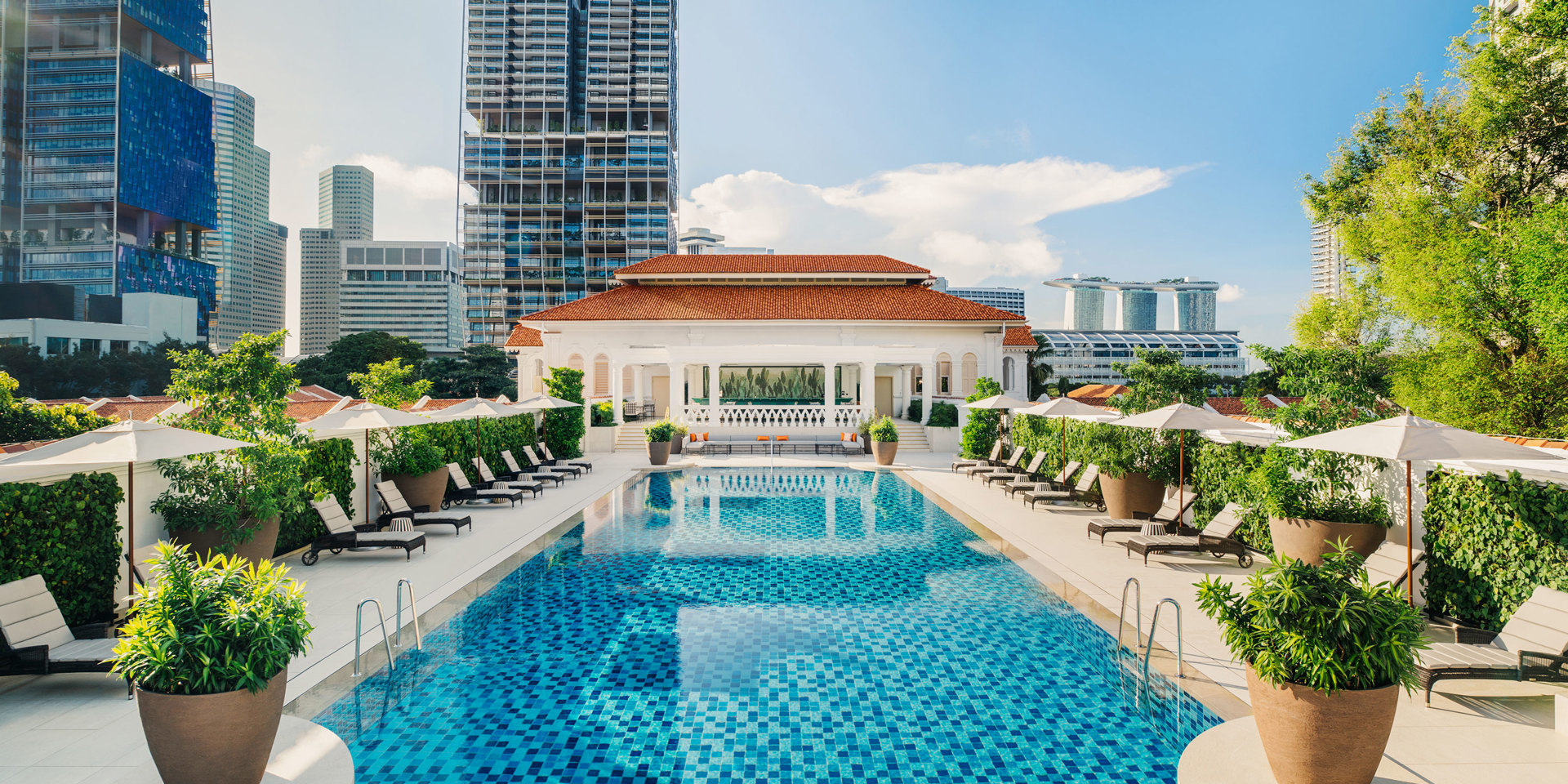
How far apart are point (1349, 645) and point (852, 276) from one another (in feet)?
108

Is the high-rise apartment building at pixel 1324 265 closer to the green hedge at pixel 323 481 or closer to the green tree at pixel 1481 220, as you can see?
the green tree at pixel 1481 220

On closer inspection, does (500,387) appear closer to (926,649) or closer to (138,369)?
(138,369)

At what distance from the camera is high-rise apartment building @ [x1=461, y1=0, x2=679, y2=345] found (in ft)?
325

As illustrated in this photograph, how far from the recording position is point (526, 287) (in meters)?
99.7

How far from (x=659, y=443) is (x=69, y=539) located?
602 inches

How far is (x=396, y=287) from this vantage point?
169m

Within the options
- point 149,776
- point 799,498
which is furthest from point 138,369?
point 149,776

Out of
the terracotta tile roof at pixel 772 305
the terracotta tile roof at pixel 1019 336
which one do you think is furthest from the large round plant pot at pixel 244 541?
the terracotta tile roof at pixel 1019 336

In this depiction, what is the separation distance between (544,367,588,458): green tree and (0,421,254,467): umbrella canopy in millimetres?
13722

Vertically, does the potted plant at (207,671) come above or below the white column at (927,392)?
below

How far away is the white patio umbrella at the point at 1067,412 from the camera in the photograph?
1400 centimetres

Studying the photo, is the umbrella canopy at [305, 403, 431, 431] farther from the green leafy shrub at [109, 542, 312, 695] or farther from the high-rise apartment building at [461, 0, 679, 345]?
the high-rise apartment building at [461, 0, 679, 345]

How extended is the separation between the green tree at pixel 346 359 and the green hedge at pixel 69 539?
2336 inches

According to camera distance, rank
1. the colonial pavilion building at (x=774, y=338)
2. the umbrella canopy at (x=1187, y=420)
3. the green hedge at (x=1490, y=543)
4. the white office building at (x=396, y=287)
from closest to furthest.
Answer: the green hedge at (x=1490, y=543), the umbrella canopy at (x=1187, y=420), the colonial pavilion building at (x=774, y=338), the white office building at (x=396, y=287)
